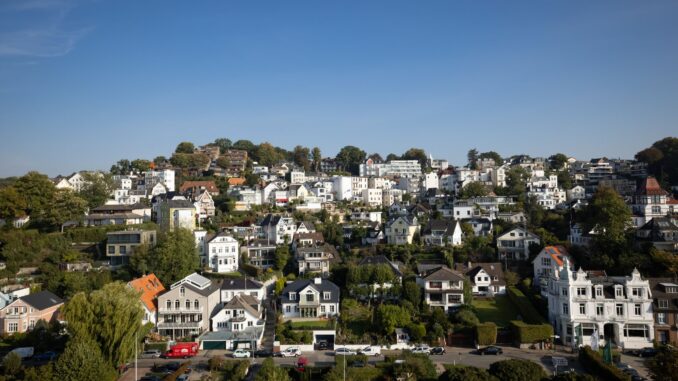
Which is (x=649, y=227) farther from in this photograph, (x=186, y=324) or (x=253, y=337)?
(x=186, y=324)

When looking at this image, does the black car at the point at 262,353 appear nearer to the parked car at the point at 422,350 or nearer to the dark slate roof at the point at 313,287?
the dark slate roof at the point at 313,287

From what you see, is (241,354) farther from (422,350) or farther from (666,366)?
(666,366)

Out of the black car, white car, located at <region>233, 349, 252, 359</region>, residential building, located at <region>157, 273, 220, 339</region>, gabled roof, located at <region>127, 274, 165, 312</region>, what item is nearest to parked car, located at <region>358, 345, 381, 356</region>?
the black car

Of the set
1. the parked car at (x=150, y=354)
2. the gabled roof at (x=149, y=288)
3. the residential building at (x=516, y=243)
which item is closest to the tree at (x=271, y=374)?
the parked car at (x=150, y=354)

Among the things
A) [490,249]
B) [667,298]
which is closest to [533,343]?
[667,298]

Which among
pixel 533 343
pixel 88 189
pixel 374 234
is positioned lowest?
pixel 533 343

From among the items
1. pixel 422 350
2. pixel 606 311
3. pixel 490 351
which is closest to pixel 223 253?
pixel 422 350
